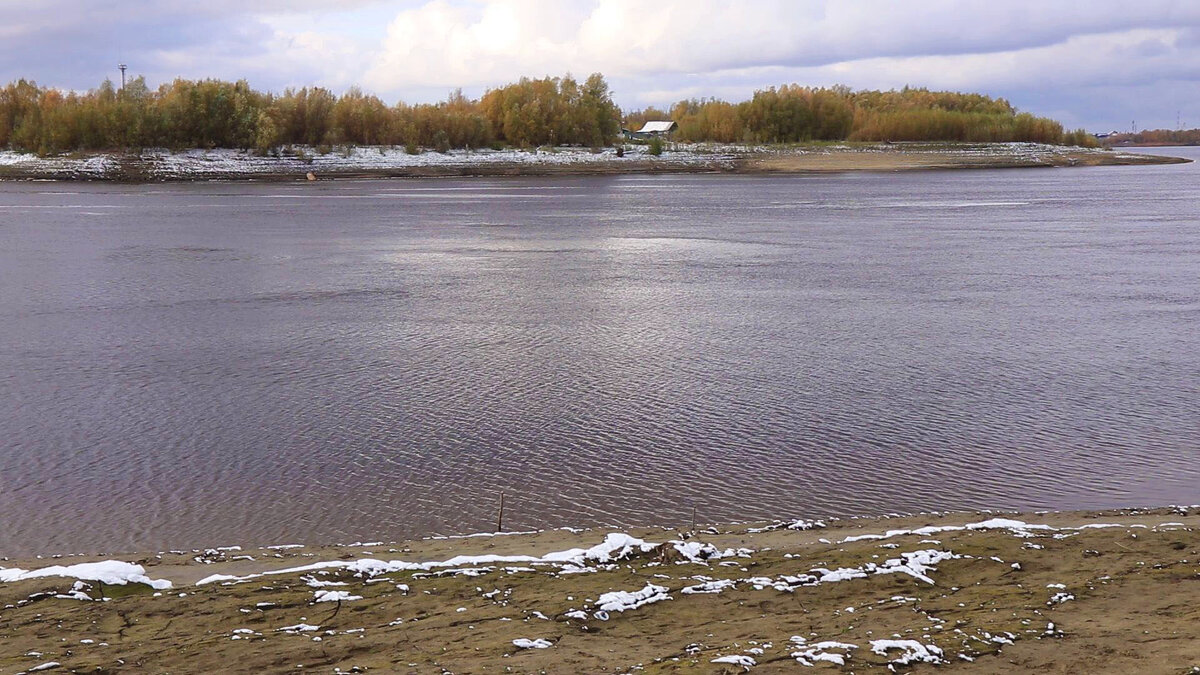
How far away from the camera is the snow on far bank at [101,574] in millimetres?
4828

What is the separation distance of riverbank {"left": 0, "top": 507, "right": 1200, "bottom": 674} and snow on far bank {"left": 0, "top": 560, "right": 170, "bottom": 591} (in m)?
0.01

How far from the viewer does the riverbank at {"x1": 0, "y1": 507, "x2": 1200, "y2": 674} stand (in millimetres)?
3992

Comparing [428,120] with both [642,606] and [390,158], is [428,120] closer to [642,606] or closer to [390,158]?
[390,158]

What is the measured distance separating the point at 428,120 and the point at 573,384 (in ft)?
228

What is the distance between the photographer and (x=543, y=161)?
239 feet

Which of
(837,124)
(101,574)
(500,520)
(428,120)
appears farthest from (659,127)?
(101,574)

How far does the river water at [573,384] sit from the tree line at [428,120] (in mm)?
48528

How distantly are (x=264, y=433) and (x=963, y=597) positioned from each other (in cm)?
582

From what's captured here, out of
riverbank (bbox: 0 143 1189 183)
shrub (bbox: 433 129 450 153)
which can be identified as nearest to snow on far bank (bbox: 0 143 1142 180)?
riverbank (bbox: 0 143 1189 183)

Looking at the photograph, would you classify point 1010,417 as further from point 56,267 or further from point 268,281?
point 56,267

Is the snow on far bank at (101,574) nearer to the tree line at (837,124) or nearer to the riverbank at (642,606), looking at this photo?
the riverbank at (642,606)

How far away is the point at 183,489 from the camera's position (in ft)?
23.9

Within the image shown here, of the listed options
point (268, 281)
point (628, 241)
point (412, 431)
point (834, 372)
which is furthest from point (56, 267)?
point (834, 372)

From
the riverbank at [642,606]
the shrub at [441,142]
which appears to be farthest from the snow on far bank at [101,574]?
the shrub at [441,142]
